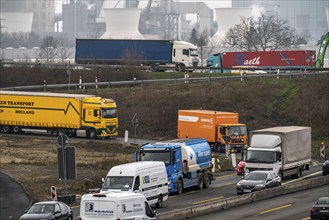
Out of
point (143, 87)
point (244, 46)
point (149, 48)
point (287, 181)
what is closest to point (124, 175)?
point (287, 181)

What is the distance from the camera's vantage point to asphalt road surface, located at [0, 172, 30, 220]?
127 ft

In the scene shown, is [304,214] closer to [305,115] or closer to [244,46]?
[305,115]

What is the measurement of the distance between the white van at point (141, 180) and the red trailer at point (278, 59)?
74511 mm

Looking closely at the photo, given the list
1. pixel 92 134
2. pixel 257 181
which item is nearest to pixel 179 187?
pixel 257 181

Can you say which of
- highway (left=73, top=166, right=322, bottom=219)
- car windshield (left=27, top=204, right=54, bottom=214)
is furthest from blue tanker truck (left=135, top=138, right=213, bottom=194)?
car windshield (left=27, top=204, right=54, bottom=214)

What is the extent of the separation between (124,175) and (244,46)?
497 ft

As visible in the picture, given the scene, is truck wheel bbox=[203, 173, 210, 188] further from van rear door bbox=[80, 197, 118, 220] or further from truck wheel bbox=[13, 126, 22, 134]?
truck wheel bbox=[13, 126, 22, 134]

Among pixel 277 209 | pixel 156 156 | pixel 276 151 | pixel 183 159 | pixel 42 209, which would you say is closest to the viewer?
pixel 42 209

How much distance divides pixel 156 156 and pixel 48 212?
11.6m

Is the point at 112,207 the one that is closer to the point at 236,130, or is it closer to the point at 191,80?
the point at 236,130

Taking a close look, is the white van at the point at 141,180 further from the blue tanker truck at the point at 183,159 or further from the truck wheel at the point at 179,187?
→ the truck wheel at the point at 179,187

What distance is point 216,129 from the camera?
67.8 meters

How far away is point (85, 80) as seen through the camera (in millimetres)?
98562

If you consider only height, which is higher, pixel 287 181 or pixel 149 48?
pixel 149 48
